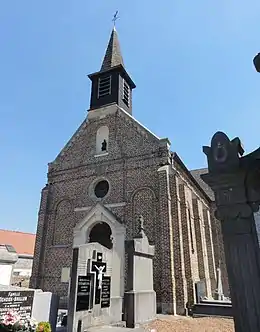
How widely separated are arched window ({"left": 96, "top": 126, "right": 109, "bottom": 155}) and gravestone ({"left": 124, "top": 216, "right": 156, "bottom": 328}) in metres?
6.97

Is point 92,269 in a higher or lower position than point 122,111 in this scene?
lower

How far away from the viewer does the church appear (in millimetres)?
11609

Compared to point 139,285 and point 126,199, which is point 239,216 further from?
point 126,199

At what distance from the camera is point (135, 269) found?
30.5 feet

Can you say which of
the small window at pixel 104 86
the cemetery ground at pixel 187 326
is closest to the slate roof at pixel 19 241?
the small window at pixel 104 86

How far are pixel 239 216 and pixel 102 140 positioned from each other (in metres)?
13.6

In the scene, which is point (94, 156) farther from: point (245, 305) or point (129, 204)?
point (245, 305)

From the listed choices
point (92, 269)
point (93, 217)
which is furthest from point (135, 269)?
point (93, 217)

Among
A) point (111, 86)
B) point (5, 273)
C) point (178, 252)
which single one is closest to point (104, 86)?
point (111, 86)

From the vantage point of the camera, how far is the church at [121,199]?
11.6m

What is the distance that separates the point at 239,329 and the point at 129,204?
10670mm

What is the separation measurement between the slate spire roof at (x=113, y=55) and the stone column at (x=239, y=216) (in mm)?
16385

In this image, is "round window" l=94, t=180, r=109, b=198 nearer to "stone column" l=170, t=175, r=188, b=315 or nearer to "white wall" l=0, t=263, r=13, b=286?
"stone column" l=170, t=175, r=188, b=315

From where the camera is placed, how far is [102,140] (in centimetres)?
1616
